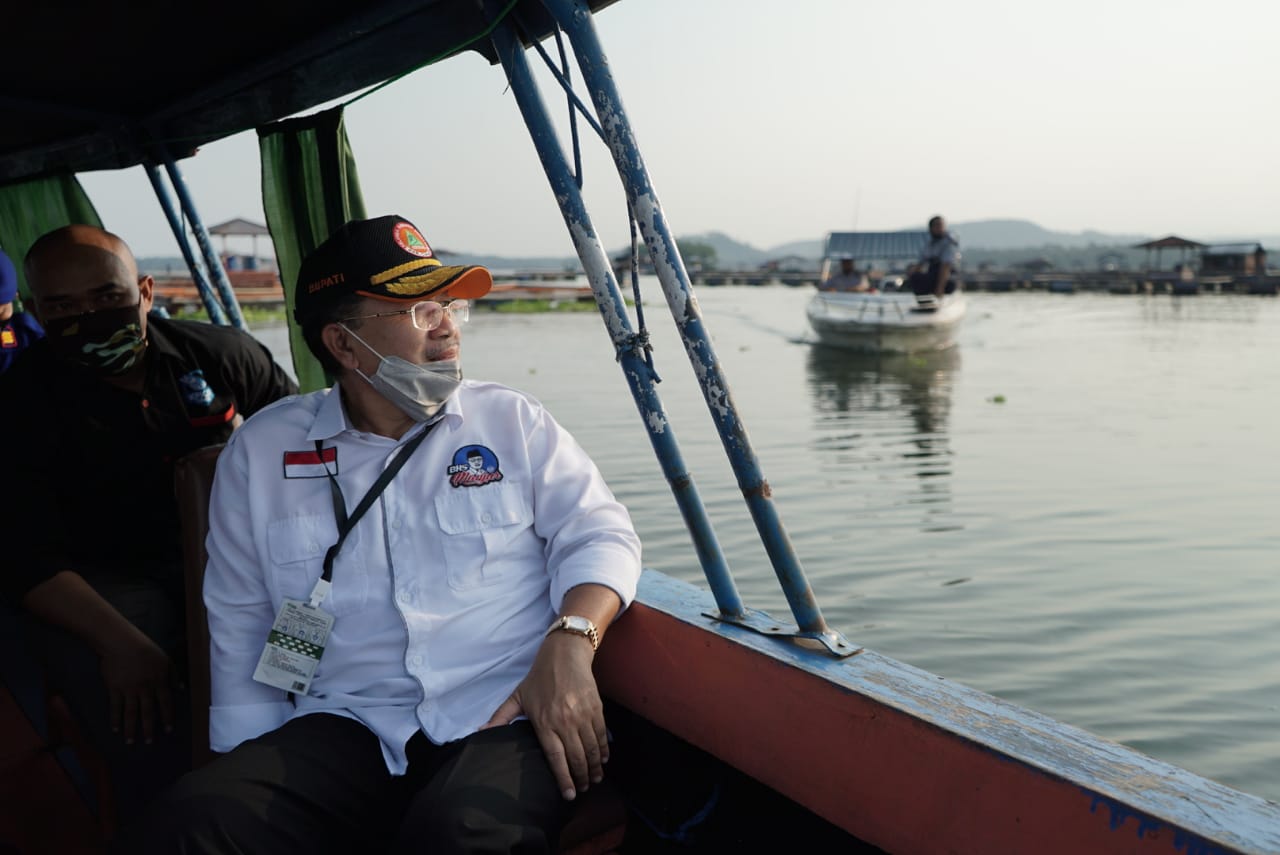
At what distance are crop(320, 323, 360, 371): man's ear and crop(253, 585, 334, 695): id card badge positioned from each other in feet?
1.68

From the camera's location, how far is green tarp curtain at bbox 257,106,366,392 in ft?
11.0

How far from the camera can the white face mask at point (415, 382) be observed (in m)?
2.08

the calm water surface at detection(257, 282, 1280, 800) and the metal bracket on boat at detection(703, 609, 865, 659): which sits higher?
the metal bracket on boat at detection(703, 609, 865, 659)

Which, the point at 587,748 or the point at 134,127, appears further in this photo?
the point at 134,127

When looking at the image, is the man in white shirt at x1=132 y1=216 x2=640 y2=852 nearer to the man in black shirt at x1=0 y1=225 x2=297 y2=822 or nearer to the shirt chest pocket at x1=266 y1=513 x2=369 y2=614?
the shirt chest pocket at x1=266 y1=513 x2=369 y2=614

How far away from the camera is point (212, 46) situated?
2.90 metres

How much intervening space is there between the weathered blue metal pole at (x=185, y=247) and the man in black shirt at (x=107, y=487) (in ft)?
4.07

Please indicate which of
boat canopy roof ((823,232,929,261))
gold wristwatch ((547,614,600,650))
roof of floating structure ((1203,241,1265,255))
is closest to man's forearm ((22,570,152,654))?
gold wristwatch ((547,614,600,650))

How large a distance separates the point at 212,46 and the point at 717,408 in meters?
1.93

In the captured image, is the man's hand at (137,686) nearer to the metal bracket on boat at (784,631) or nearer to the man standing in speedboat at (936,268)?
the metal bracket on boat at (784,631)

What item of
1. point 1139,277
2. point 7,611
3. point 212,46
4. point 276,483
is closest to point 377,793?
point 276,483

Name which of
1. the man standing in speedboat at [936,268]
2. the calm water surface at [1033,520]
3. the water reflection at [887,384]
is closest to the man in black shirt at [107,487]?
the calm water surface at [1033,520]

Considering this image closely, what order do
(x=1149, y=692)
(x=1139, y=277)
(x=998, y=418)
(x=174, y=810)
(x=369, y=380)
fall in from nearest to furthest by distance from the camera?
1. (x=174, y=810)
2. (x=369, y=380)
3. (x=1149, y=692)
4. (x=998, y=418)
5. (x=1139, y=277)

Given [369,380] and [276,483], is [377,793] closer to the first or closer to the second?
[276,483]
